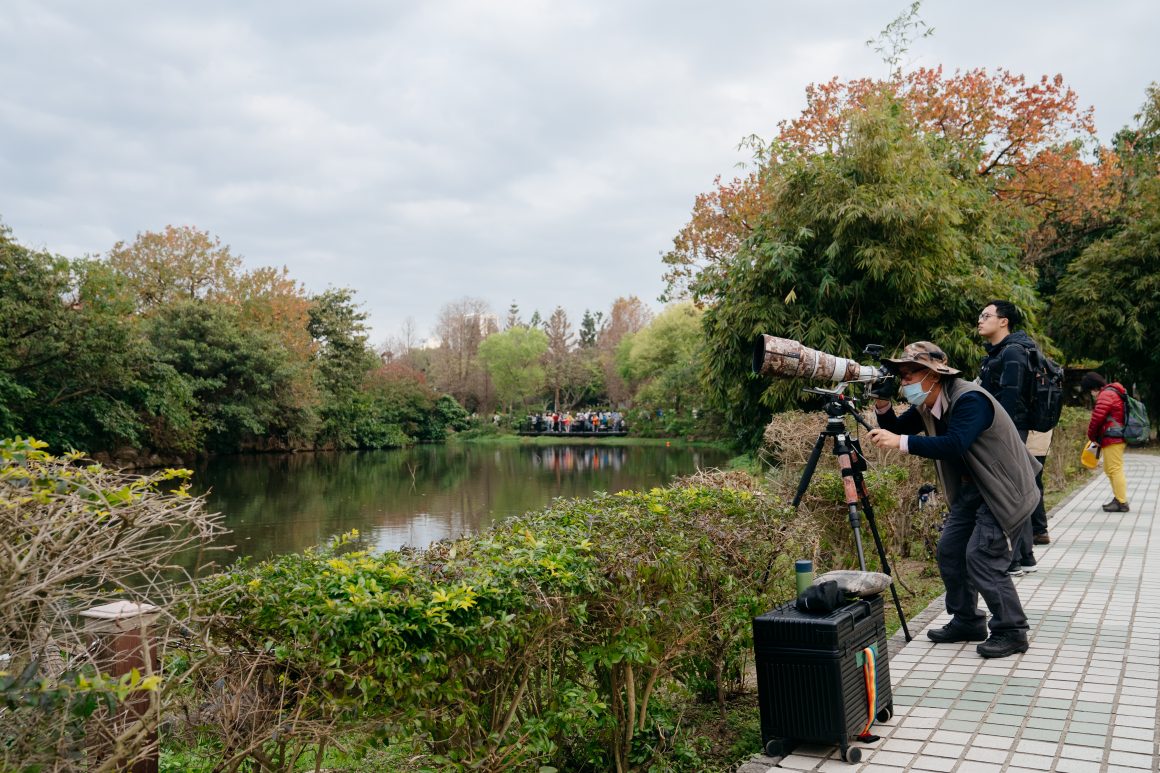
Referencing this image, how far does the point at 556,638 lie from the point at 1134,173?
97.4 feet

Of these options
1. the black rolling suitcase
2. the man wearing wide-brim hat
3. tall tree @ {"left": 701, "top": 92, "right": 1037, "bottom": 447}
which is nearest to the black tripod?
the man wearing wide-brim hat

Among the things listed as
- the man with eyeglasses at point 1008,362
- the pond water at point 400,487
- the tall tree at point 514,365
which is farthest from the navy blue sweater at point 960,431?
the tall tree at point 514,365

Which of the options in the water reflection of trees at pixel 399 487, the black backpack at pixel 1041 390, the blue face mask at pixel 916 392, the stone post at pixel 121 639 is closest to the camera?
the stone post at pixel 121 639

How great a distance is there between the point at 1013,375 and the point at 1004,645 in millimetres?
1975

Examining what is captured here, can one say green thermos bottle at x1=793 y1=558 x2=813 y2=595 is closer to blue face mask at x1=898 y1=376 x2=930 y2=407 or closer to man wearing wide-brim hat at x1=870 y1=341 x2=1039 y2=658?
man wearing wide-brim hat at x1=870 y1=341 x2=1039 y2=658

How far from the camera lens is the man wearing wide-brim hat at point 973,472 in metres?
4.39

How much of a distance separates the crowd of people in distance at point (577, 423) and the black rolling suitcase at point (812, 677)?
53.4m

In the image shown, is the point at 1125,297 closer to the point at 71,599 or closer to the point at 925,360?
the point at 925,360

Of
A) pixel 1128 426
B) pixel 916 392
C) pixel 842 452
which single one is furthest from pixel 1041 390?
pixel 1128 426

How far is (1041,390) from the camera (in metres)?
6.02

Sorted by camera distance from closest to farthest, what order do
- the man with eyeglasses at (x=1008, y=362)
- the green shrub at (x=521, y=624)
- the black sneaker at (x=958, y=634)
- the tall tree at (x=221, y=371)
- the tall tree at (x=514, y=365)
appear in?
the green shrub at (x=521, y=624), the black sneaker at (x=958, y=634), the man with eyeglasses at (x=1008, y=362), the tall tree at (x=221, y=371), the tall tree at (x=514, y=365)

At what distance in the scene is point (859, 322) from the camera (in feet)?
44.0

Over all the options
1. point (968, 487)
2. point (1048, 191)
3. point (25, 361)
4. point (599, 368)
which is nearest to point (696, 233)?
point (1048, 191)

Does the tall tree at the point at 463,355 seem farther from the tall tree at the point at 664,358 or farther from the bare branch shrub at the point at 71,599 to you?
the bare branch shrub at the point at 71,599
